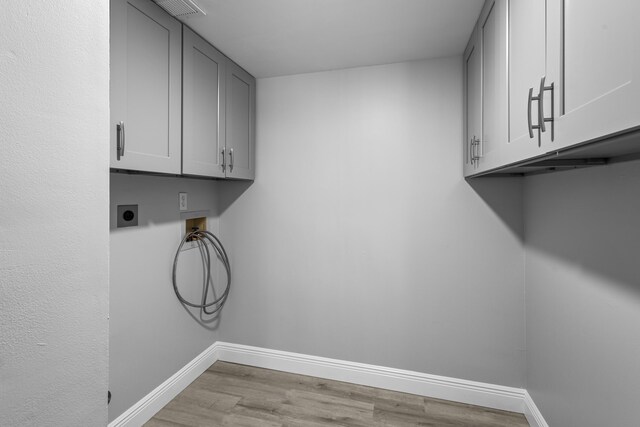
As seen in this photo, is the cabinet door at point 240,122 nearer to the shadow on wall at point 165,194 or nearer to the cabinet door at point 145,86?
the shadow on wall at point 165,194

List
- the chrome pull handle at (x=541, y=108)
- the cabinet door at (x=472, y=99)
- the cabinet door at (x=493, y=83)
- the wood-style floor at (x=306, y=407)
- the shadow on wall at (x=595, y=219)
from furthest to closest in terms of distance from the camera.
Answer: the wood-style floor at (x=306, y=407), the cabinet door at (x=472, y=99), the cabinet door at (x=493, y=83), the shadow on wall at (x=595, y=219), the chrome pull handle at (x=541, y=108)

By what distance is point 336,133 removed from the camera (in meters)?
2.48

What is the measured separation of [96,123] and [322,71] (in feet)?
6.70

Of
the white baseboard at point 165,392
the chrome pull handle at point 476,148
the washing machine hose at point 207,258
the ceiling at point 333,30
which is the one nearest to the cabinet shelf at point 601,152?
the chrome pull handle at point 476,148

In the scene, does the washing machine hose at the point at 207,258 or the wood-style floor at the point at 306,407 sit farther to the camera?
the washing machine hose at the point at 207,258

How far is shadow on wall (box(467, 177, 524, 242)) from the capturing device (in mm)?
2141

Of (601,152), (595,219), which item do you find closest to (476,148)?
(595,219)

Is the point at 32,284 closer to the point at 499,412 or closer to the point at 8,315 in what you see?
the point at 8,315

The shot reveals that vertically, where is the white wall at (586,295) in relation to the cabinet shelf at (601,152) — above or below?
below

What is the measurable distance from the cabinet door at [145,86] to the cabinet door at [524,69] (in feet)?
5.19

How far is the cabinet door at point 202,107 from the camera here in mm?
1868

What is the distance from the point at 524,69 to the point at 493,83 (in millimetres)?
400

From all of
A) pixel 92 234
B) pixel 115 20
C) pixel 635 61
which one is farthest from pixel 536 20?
pixel 115 20

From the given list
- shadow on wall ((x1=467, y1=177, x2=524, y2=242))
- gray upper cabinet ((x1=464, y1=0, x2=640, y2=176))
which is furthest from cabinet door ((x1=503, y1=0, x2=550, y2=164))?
shadow on wall ((x1=467, y1=177, x2=524, y2=242))
